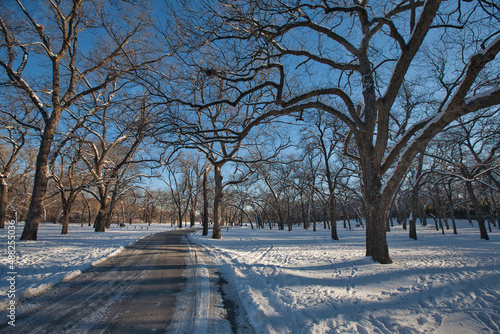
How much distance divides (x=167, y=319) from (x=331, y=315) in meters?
2.26

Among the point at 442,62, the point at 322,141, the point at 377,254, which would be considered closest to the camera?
the point at 377,254

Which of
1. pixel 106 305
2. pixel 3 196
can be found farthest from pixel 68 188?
pixel 106 305

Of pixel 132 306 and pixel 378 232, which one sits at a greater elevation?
pixel 378 232

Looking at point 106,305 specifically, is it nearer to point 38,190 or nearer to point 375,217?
point 375,217

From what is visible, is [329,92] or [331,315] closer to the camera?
[331,315]

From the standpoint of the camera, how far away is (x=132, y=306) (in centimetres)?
340

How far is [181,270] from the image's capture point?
5.79 meters

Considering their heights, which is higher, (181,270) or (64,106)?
(64,106)

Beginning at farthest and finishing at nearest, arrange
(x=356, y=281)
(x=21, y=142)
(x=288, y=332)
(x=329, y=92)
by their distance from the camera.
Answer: (x=21, y=142) < (x=329, y=92) < (x=356, y=281) < (x=288, y=332)

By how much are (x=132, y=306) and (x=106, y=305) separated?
0.43 meters

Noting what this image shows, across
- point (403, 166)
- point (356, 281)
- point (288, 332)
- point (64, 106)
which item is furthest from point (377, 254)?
point (64, 106)

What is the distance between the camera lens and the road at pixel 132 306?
9.09ft

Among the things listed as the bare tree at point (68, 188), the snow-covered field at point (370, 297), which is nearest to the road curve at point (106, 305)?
the snow-covered field at point (370, 297)

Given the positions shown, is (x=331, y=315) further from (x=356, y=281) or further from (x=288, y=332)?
(x=356, y=281)
